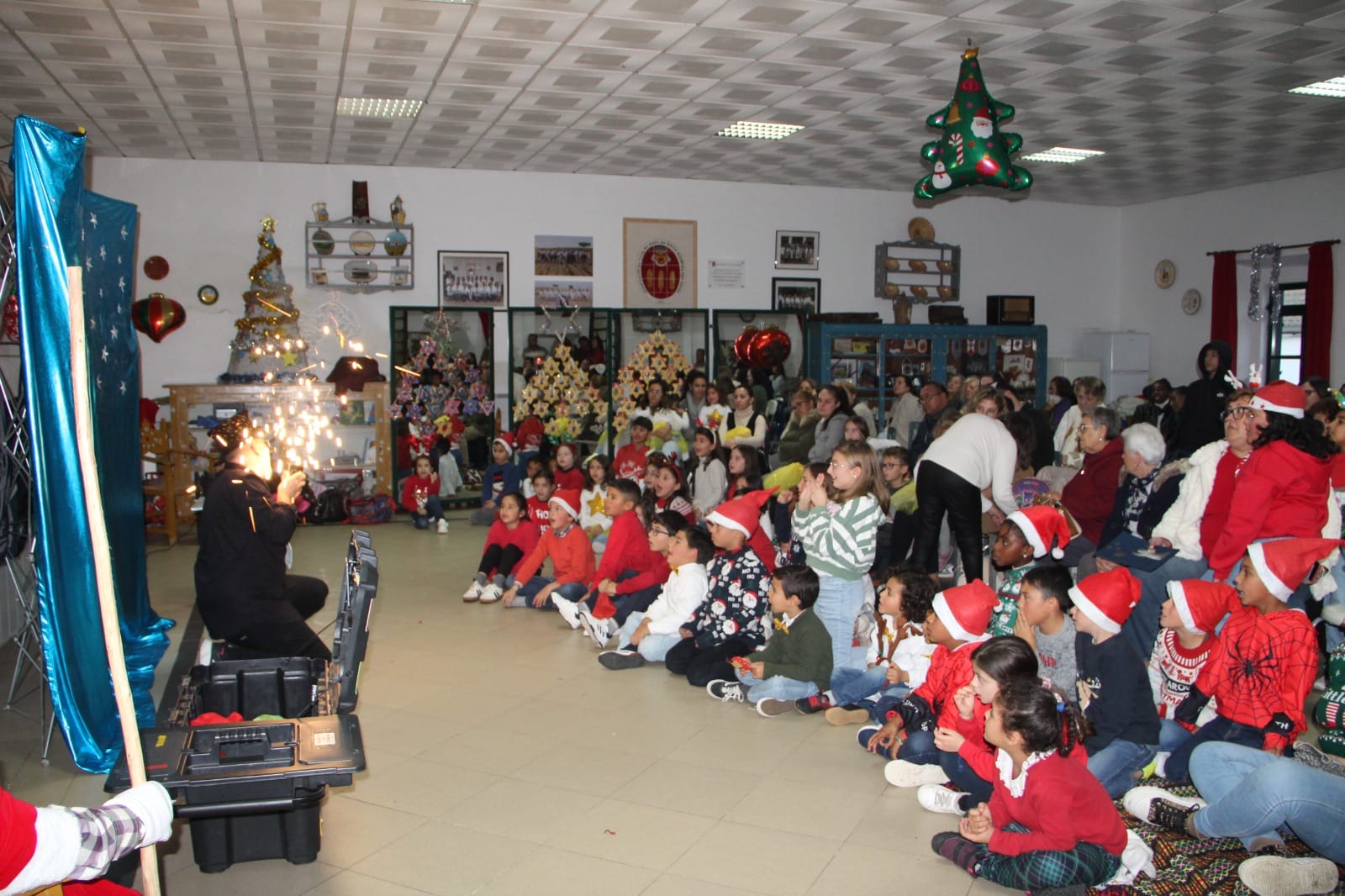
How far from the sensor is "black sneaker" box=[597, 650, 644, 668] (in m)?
5.61

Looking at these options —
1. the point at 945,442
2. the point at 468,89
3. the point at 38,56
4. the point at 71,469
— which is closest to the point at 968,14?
the point at 945,442

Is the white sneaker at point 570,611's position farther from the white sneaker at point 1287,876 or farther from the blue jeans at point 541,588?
the white sneaker at point 1287,876

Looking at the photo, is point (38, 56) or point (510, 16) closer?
point (510, 16)

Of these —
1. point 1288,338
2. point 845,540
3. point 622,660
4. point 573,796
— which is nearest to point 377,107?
point 622,660

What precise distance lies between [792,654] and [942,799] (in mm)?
1234

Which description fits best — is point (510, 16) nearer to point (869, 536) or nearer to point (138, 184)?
point (869, 536)

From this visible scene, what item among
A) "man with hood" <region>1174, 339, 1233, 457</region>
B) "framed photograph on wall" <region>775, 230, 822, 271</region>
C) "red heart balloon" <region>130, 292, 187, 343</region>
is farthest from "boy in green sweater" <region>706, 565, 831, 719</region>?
"framed photograph on wall" <region>775, 230, 822, 271</region>

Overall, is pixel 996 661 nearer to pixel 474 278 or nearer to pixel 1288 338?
pixel 474 278

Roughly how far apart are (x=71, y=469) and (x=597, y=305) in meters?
7.75

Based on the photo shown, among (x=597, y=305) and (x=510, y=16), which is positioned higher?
(x=510, y=16)

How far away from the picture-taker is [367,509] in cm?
1009

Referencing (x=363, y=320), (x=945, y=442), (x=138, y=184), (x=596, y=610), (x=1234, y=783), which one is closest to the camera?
(x=1234, y=783)

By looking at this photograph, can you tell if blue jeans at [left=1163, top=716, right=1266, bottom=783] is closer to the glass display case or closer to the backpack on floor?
the backpack on floor

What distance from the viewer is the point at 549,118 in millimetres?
8680
